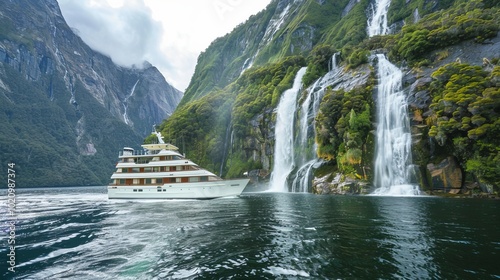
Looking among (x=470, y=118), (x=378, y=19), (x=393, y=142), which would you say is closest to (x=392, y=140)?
(x=393, y=142)

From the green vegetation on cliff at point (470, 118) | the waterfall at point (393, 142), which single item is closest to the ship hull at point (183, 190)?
the waterfall at point (393, 142)

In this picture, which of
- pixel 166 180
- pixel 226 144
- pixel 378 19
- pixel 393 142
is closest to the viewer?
pixel 393 142

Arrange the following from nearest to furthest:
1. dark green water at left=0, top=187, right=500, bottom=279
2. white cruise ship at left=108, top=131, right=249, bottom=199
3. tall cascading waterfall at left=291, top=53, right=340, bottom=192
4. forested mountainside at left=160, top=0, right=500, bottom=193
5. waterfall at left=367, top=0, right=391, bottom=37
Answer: dark green water at left=0, top=187, right=500, bottom=279 < forested mountainside at left=160, top=0, right=500, bottom=193 < white cruise ship at left=108, top=131, right=249, bottom=199 < tall cascading waterfall at left=291, top=53, right=340, bottom=192 < waterfall at left=367, top=0, right=391, bottom=37

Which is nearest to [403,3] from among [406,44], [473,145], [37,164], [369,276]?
[406,44]

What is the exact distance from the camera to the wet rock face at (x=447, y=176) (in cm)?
3353

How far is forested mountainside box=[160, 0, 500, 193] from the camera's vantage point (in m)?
33.0

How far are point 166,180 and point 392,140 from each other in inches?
1366

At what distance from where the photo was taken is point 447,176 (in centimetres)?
3403

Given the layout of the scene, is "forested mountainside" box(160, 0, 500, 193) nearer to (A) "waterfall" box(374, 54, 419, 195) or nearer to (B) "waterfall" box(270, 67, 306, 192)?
(A) "waterfall" box(374, 54, 419, 195)

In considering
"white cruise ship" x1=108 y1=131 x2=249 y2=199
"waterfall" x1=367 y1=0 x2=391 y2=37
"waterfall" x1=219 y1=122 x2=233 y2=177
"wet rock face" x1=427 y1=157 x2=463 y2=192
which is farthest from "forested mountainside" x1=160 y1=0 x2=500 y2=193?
"white cruise ship" x1=108 y1=131 x2=249 y2=199

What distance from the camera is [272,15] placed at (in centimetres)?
18662

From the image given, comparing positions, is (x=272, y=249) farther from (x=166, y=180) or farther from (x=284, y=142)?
(x=284, y=142)

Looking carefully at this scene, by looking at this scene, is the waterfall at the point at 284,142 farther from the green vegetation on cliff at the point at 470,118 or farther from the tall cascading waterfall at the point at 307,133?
the green vegetation on cliff at the point at 470,118

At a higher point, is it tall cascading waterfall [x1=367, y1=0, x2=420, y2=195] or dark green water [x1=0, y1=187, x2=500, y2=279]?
tall cascading waterfall [x1=367, y1=0, x2=420, y2=195]
